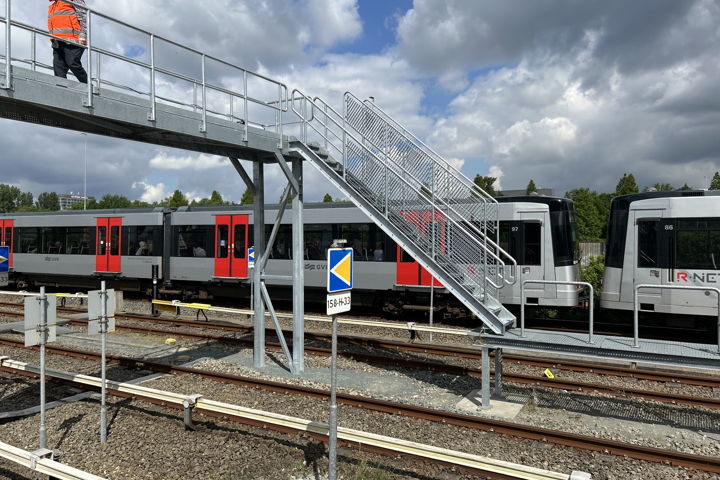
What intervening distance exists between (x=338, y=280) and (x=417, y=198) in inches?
152

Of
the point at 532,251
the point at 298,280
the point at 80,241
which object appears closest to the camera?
the point at 298,280

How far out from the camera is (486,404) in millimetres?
7395

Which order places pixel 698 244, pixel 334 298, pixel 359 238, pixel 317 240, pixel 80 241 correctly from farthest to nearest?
1. pixel 80 241
2. pixel 317 240
3. pixel 359 238
4. pixel 698 244
5. pixel 334 298

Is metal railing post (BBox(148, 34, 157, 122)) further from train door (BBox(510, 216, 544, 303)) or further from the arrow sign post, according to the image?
train door (BBox(510, 216, 544, 303))

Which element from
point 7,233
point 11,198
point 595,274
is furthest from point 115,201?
point 595,274

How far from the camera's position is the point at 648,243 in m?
11.8

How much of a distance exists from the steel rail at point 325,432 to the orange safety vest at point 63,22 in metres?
4.80

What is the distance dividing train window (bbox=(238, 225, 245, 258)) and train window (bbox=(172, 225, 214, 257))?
93 cm

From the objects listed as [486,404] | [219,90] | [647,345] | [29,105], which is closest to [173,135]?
[219,90]

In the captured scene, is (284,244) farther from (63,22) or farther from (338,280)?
(338,280)

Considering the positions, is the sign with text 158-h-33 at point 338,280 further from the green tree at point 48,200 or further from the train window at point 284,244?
the green tree at point 48,200

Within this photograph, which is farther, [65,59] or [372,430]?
[65,59]

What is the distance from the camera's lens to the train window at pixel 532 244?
13.3 metres

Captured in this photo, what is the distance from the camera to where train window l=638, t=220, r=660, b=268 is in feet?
38.4
